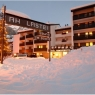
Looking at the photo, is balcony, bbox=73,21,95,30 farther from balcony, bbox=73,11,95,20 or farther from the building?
the building

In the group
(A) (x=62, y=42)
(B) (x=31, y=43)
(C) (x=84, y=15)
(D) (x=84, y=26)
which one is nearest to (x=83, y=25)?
(D) (x=84, y=26)

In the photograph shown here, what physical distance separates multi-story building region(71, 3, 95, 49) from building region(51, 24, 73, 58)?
104 inches

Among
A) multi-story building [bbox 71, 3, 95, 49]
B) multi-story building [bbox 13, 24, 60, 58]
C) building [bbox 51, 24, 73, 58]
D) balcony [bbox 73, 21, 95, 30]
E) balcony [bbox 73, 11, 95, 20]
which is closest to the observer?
balcony [bbox 73, 21, 95, 30]

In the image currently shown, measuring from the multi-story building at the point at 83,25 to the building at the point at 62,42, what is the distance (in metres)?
2.64

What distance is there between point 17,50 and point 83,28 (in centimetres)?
3152

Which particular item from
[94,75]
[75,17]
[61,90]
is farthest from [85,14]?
[61,90]

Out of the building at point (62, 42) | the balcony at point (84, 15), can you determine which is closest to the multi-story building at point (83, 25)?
the balcony at point (84, 15)

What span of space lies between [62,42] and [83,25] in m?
9.56

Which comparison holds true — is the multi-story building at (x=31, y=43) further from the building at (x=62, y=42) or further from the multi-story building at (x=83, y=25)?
the multi-story building at (x=83, y=25)

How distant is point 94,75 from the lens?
886 cm

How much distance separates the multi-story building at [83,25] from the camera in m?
37.4

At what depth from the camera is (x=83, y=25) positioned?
39.0 metres

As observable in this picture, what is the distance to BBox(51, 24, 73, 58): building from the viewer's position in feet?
136

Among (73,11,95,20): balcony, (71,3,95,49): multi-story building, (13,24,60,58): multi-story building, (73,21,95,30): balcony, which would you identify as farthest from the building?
(73,11,95,20): balcony
